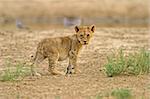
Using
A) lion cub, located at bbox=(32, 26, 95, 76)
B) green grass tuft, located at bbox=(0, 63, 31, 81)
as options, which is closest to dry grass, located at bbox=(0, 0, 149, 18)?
lion cub, located at bbox=(32, 26, 95, 76)

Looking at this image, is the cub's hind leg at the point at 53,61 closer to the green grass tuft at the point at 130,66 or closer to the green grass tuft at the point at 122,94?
the green grass tuft at the point at 130,66

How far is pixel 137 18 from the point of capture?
104 feet

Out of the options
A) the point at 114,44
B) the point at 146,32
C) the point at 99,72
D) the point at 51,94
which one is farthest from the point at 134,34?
the point at 51,94

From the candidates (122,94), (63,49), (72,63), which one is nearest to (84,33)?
(63,49)

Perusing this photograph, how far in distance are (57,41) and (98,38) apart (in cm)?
572

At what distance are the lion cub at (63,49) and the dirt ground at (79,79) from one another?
0.95 feet

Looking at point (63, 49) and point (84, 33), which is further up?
point (84, 33)

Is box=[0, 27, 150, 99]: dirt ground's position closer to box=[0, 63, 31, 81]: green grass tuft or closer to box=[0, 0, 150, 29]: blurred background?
box=[0, 63, 31, 81]: green grass tuft

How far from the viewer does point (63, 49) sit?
1308 centimetres

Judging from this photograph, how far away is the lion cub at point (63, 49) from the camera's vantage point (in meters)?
12.8

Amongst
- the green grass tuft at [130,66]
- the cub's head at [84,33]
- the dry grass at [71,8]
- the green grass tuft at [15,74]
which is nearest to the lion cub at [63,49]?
the cub's head at [84,33]

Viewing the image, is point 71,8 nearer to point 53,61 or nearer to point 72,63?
point 72,63

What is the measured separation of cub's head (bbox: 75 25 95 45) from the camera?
1272cm

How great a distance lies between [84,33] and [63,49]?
0.59 meters
